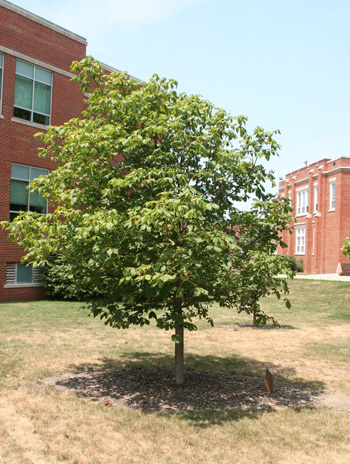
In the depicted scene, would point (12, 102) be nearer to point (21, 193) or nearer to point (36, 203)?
point (21, 193)

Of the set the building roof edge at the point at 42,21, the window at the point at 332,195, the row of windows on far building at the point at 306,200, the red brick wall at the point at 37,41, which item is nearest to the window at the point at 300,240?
the row of windows on far building at the point at 306,200

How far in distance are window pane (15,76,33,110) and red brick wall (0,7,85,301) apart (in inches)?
11.8

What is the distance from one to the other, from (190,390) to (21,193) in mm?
13752

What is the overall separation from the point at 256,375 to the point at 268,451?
3433 mm

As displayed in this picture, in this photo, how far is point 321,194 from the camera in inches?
1615

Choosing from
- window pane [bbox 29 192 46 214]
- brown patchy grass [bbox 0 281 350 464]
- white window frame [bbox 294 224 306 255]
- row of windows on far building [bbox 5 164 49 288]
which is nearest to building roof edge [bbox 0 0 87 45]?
row of windows on far building [bbox 5 164 49 288]

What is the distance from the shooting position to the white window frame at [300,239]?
146ft

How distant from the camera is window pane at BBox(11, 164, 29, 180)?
728 inches

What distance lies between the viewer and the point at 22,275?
1889 centimetres

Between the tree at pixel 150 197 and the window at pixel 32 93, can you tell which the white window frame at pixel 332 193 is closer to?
the window at pixel 32 93

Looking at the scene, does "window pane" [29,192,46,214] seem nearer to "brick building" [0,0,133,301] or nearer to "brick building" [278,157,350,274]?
"brick building" [0,0,133,301]

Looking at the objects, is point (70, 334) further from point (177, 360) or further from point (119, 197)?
point (119, 197)

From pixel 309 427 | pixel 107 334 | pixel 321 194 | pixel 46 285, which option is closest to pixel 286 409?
pixel 309 427

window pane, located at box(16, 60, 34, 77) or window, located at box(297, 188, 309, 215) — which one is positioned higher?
window pane, located at box(16, 60, 34, 77)
